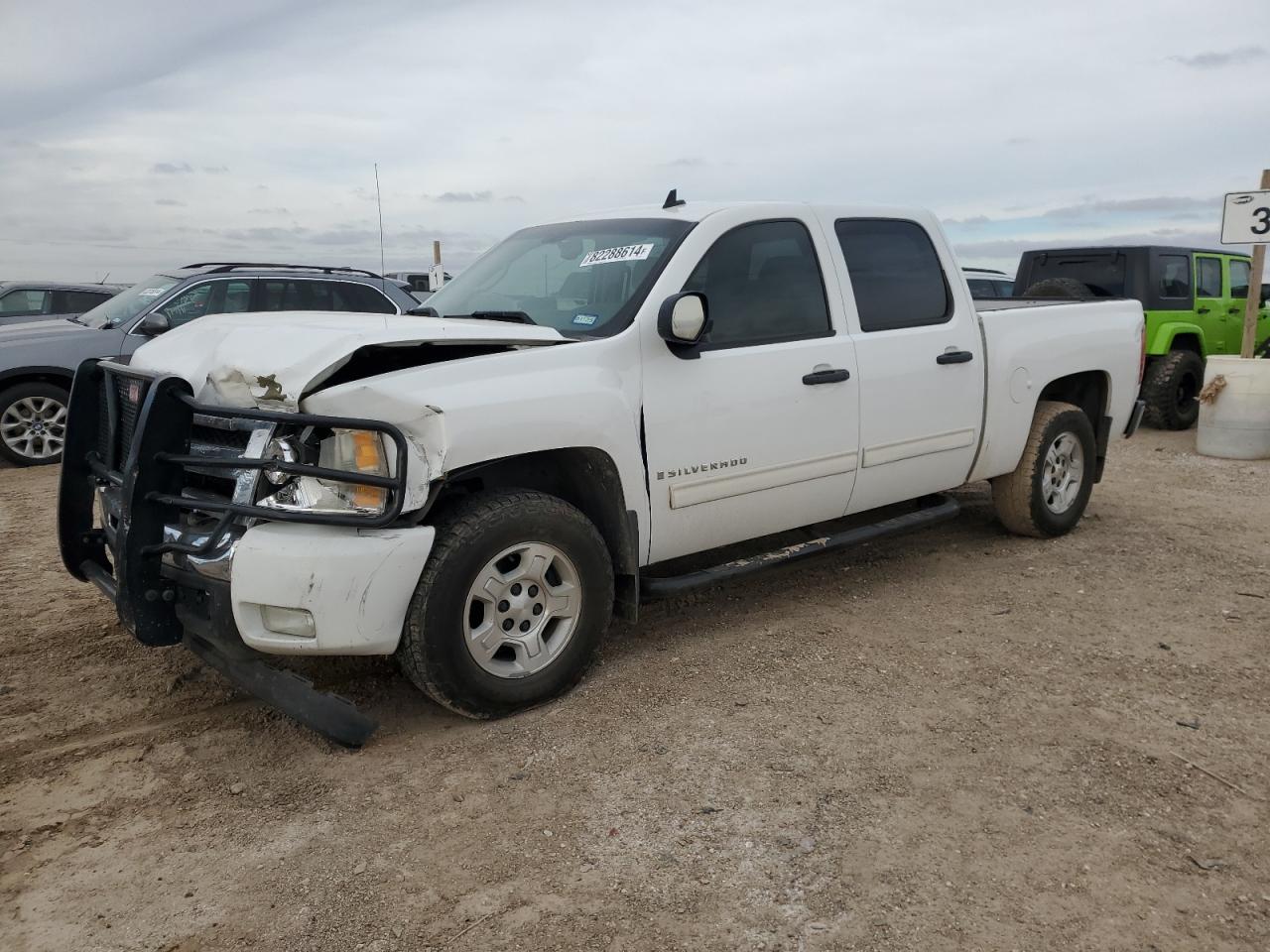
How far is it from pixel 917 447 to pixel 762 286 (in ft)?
3.92

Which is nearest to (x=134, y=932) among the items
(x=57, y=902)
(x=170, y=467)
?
(x=57, y=902)

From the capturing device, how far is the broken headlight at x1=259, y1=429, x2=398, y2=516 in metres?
3.30

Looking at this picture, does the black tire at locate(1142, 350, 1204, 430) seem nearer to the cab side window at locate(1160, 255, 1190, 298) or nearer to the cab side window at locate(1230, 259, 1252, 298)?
the cab side window at locate(1160, 255, 1190, 298)

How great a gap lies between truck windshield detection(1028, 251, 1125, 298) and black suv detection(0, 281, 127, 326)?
36.2ft

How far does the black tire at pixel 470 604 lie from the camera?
3.39m

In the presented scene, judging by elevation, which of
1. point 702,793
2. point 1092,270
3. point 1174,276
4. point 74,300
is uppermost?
point 74,300

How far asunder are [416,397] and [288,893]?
1492mm

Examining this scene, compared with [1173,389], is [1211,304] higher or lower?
higher

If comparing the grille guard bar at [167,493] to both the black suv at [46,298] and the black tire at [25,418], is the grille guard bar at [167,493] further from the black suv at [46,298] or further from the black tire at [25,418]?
the black suv at [46,298]

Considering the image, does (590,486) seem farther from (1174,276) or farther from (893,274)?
(1174,276)

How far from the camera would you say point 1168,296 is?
11.3m

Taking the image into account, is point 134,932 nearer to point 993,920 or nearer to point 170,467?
point 170,467

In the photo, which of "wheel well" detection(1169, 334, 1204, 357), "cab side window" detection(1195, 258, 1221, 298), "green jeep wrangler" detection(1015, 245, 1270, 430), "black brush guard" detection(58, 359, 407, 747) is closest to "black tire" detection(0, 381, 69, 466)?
"black brush guard" detection(58, 359, 407, 747)

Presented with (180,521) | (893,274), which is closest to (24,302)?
(180,521)
